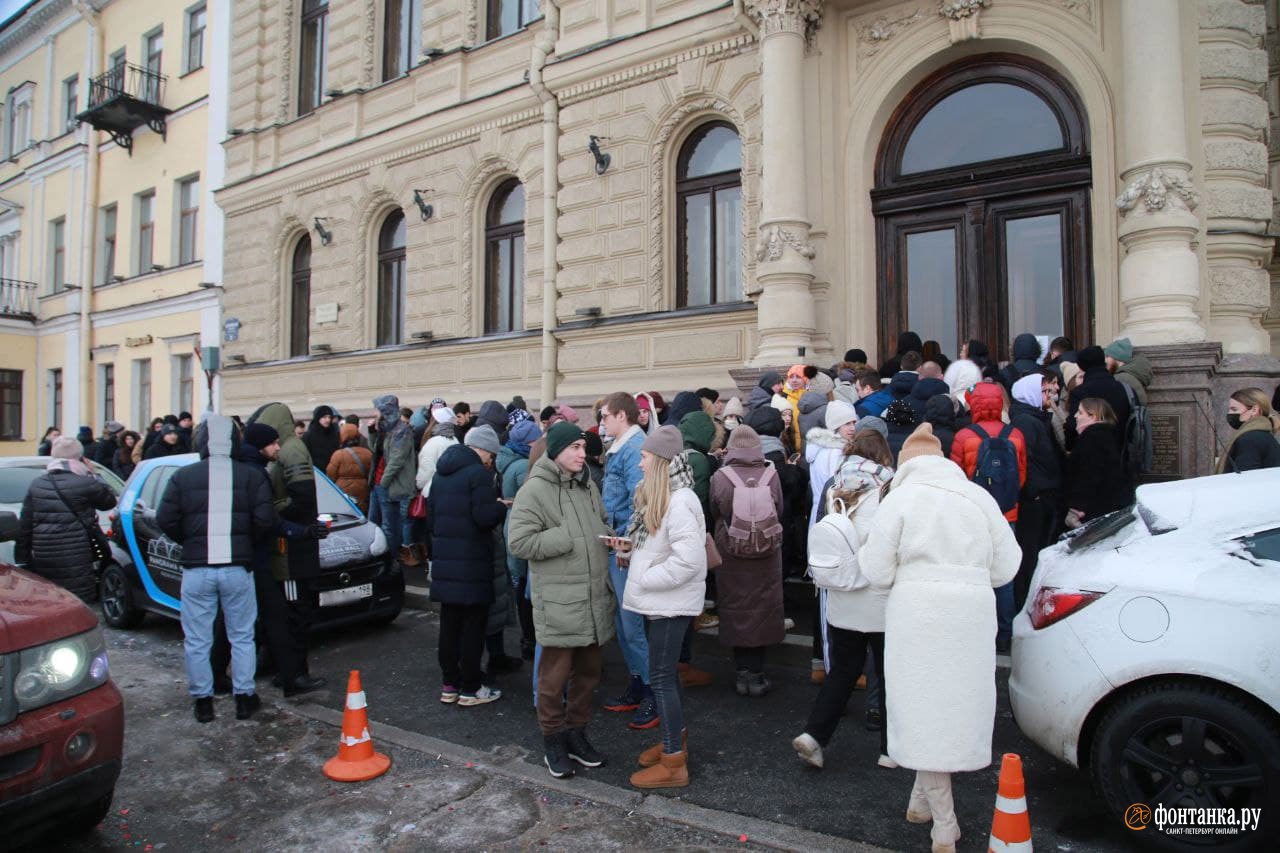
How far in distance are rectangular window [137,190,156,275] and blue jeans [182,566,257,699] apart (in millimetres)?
19854

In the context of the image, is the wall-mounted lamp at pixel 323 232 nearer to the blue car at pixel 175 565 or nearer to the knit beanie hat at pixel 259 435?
the blue car at pixel 175 565

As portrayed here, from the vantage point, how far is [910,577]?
143 inches

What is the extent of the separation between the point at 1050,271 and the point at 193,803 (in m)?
9.54

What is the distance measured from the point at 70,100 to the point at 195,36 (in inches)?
302

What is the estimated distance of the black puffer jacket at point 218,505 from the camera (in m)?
5.46

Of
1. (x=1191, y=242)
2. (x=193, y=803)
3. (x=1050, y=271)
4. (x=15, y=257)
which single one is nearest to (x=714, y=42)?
(x=1050, y=271)

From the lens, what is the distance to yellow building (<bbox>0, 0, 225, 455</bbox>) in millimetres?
20547

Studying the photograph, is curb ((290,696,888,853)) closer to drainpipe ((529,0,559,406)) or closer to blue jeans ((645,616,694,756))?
blue jeans ((645,616,694,756))

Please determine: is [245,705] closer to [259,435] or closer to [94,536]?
[259,435]

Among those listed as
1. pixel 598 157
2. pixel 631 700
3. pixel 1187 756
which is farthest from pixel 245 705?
pixel 598 157

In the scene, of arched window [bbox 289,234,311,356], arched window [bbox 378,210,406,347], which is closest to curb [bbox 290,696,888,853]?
arched window [bbox 378,210,406,347]

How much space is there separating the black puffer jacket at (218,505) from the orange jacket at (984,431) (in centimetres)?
474

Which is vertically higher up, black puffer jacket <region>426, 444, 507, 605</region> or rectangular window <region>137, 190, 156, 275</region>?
rectangular window <region>137, 190, 156, 275</region>

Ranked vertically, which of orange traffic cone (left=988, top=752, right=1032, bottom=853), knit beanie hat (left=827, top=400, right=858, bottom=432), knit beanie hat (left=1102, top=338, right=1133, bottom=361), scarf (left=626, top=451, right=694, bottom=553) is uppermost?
knit beanie hat (left=1102, top=338, right=1133, bottom=361)
